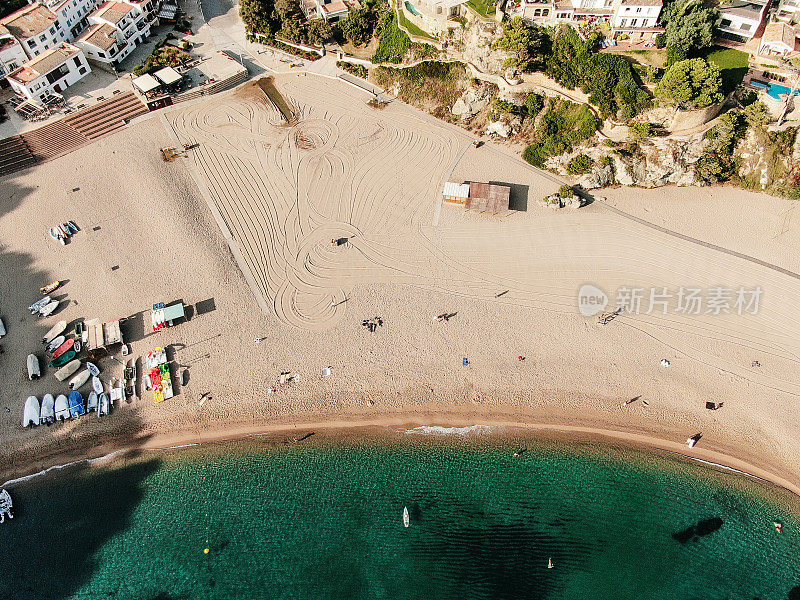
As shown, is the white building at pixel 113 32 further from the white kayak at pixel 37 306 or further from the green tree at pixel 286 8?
the white kayak at pixel 37 306

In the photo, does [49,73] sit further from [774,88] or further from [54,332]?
[774,88]

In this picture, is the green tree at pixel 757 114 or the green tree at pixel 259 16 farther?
the green tree at pixel 259 16

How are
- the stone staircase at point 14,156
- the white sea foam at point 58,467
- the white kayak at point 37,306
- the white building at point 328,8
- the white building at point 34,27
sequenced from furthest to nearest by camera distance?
the white building at point 328,8 < the white building at point 34,27 < the stone staircase at point 14,156 < the white kayak at point 37,306 < the white sea foam at point 58,467

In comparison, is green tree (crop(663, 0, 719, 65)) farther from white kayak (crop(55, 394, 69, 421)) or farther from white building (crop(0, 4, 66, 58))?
white building (crop(0, 4, 66, 58))

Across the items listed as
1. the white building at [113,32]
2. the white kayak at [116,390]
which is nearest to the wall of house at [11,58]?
the white building at [113,32]

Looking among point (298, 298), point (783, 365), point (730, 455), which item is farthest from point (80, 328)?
point (783, 365)

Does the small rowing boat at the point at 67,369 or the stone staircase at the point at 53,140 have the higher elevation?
the stone staircase at the point at 53,140
